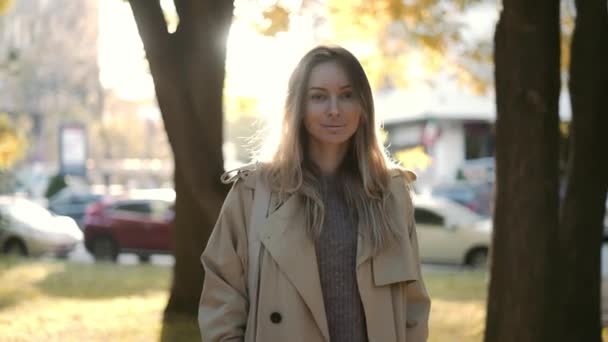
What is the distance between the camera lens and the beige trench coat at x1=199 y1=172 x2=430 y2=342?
304 centimetres

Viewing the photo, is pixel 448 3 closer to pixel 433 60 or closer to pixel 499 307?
pixel 433 60

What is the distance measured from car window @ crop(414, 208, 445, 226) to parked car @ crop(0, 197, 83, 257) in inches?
309

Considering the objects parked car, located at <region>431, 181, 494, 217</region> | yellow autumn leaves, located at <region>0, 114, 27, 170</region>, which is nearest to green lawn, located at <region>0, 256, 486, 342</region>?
yellow autumn leaves, located at <region>0, 114, 27, 170</region>

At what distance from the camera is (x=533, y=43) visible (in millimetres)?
6750

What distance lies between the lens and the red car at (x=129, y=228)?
21.0 meters

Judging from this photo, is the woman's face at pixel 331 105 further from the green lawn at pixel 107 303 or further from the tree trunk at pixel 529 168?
the green lawn at pixel 107 303

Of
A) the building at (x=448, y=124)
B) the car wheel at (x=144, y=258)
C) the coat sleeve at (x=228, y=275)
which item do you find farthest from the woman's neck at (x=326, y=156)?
the building at (x=448, y=124)

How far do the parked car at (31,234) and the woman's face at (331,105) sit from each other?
19.1 m

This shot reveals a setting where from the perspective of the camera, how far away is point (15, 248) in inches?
849

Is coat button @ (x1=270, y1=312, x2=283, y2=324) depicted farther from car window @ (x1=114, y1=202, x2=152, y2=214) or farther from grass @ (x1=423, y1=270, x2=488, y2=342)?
car window @ (x1=114, y1=202, x2=152, y2=214)

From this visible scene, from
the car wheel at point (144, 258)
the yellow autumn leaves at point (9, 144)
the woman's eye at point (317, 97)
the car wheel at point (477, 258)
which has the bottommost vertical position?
the car wheel at point (144, 258)

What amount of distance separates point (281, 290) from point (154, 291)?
438 inches

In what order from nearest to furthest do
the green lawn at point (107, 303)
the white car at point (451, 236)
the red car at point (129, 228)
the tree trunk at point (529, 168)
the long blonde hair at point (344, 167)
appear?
the long blonde hair at point (344, 167)
the tree trunk at point (529, 168)
the green lawn at point (107, 303)
the white car at point (451, 236)
the red car at point (129, 228)

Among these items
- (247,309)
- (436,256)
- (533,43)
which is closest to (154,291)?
(436,256)
